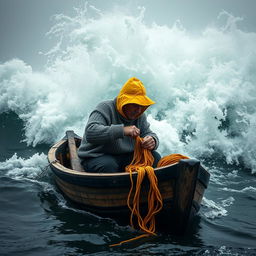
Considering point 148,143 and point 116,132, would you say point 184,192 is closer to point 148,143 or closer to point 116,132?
point 148,143

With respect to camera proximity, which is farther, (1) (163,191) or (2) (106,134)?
(2) (106,134)

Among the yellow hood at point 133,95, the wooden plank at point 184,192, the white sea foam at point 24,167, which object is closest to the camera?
the wooden plank at point 184,192

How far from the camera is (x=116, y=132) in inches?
147

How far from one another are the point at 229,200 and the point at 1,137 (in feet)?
24.8

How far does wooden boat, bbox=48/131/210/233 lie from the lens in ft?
11.2

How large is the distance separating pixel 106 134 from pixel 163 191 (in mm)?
943

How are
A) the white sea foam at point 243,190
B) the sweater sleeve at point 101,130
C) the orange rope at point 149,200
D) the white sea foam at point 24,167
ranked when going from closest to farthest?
the orange rope at point 149,200 → the sweater sleeve at point 101,130 → the white sea foam at point 243,190 → the white sea foam at point 24,167

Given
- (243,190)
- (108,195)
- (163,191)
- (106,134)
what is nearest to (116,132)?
(106,134)

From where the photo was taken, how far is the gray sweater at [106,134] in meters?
3.77

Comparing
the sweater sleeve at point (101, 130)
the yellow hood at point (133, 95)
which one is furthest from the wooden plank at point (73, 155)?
the yellow hood at point (133, 95)

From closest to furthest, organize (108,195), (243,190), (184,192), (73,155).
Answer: (184,192), (108,195), (73,155), (243,190)

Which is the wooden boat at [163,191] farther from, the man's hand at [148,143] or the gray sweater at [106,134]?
the man's hand at [148,143]

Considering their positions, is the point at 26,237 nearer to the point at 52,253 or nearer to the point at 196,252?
the point at 52,253

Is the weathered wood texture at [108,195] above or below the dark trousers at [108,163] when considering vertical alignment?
below
